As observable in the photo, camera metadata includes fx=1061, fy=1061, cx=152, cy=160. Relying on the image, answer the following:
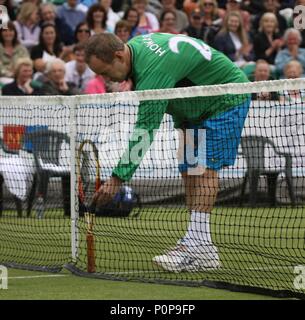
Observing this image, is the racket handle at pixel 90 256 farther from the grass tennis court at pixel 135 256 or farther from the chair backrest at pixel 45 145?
the chair backrest at pixel 45 145

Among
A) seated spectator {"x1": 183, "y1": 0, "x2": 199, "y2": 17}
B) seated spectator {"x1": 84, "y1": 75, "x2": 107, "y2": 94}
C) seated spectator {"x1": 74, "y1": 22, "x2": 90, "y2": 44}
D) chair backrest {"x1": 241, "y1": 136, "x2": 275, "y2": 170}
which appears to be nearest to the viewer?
chair backrest {"x1": 241, "y1": 136, "x2": 275, "y2": 170}

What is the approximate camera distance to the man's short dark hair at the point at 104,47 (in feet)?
27.4

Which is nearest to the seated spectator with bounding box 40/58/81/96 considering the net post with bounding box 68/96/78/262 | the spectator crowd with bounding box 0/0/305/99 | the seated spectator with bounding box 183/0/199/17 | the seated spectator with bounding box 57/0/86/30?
→ the spectator crowd with bounding box 0/0/305/99

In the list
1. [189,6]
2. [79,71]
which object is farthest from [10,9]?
[189,6]

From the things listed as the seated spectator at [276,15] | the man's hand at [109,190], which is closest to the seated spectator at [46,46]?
the seated spectator at [276,15]

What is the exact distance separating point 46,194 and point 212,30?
6.29 meters

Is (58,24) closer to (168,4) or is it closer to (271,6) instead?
(168,4)

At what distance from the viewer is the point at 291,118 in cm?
1071

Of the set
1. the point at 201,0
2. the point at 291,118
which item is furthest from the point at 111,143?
the point at 201,0

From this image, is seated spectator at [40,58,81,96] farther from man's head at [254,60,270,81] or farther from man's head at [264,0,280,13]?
man's head at [264,0,280,13]

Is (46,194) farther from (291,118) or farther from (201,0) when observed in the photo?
(201,0)

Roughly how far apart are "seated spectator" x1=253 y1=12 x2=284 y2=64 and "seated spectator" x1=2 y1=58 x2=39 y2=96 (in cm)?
455

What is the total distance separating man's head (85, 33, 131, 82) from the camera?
8352 mm

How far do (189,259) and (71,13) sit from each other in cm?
1098
